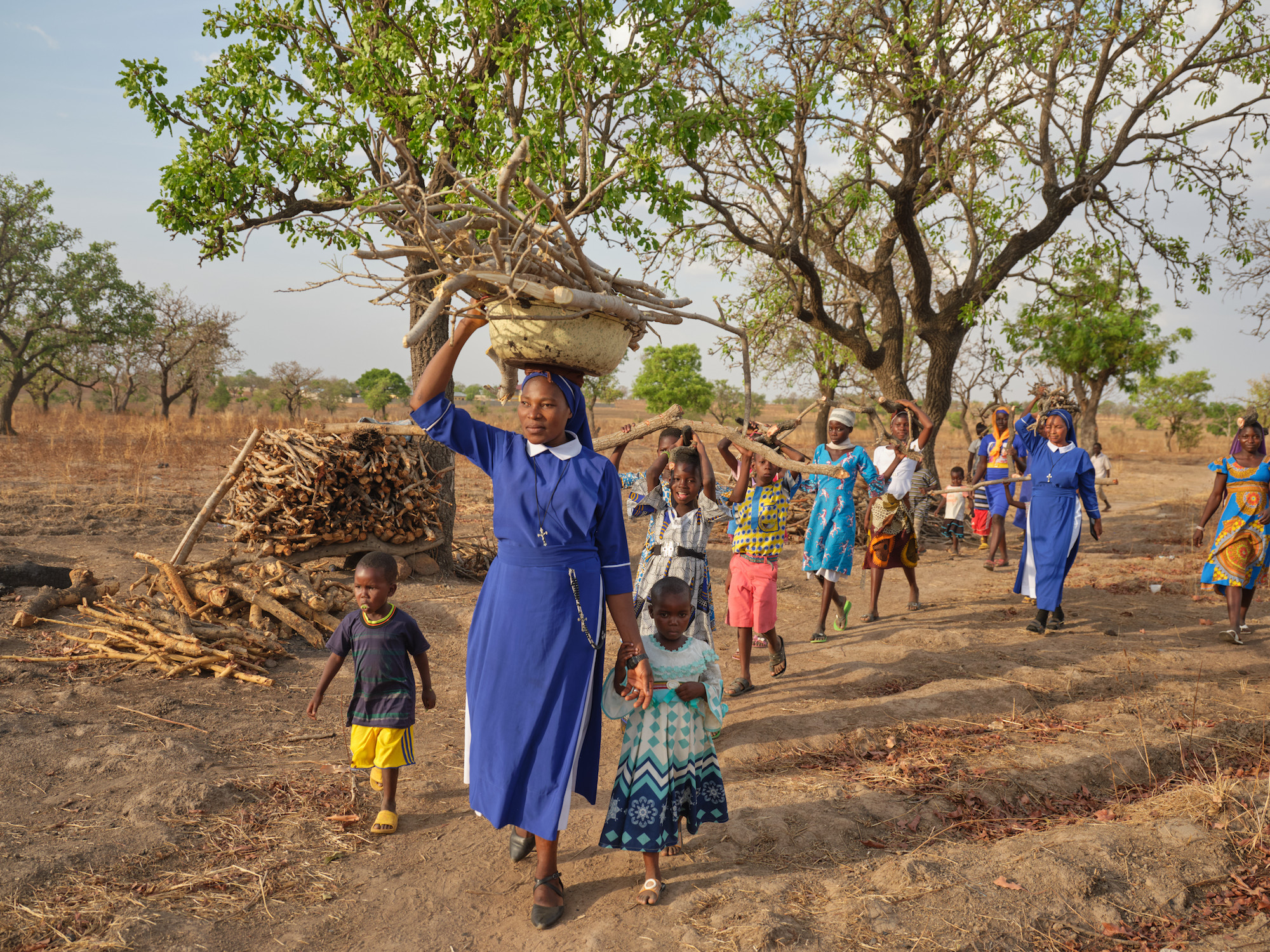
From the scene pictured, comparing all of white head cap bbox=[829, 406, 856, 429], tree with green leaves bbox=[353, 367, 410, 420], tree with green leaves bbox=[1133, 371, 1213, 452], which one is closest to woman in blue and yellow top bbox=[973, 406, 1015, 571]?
white head cap bbox=[829, 406, 856, 429]

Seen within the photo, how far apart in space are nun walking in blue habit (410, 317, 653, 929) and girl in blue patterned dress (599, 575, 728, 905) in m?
0.17

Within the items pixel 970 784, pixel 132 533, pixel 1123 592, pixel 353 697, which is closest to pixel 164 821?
pixel 353 697

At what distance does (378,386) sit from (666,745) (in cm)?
4861

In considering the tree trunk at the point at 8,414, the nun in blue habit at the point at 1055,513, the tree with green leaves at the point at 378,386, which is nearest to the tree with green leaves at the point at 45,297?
the tree trunk at the point at 8,414

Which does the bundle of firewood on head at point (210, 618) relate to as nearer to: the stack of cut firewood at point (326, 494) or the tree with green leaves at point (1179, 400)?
the stack of cut firewood at point (326, 494)

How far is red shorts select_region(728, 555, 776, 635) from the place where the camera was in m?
5.49

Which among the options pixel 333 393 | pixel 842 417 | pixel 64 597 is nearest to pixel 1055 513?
pixel 842 417

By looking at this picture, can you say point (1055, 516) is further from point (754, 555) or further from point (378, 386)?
point (378, 386)

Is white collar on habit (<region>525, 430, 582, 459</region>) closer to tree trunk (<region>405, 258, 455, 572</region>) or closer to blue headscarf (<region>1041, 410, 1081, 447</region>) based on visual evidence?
tree trunk (<region>405, 258, 455, 572</region>)

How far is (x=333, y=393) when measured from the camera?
55031 mm

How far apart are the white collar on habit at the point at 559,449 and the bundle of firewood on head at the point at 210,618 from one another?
3.42 metres

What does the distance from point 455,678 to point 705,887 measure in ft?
10.6

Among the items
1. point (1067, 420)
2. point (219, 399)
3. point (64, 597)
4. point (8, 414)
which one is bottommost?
point (64, 597)

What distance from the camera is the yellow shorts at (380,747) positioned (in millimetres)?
3490
